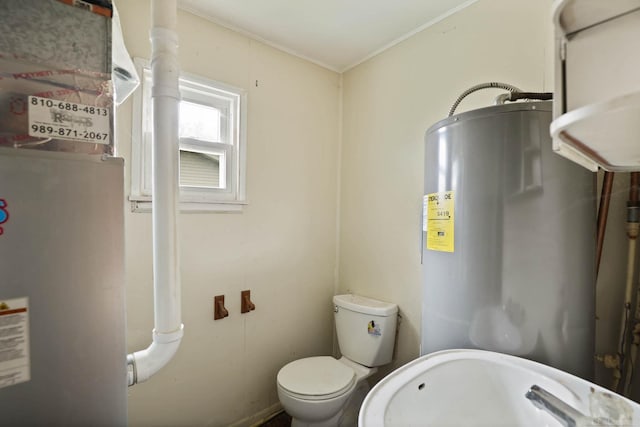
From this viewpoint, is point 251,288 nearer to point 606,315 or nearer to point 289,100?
point 289,100

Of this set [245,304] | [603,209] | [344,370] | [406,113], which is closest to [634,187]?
[603,209]

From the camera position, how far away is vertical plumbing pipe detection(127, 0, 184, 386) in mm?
877

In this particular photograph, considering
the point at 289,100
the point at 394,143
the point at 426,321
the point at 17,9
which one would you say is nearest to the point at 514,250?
the point at 426,321

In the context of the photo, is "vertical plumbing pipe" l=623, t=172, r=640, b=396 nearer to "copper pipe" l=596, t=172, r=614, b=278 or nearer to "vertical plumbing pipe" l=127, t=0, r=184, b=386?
"copper pipe" l=596, t=172, r=614, b=278

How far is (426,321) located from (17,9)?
1.40 m

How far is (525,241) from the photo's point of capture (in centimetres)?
85

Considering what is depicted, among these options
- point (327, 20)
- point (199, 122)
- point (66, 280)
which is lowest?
point (66, 280)

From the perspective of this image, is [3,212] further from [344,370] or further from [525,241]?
[344,370]

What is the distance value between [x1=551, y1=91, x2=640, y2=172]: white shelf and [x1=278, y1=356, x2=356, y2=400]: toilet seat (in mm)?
1393

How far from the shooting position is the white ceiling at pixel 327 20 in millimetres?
1417

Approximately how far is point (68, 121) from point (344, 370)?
→ 1.63 meters

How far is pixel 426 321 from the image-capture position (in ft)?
3.65

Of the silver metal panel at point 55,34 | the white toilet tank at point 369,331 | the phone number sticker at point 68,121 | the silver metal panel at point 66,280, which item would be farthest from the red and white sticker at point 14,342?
the white toilet tank at point 369,331

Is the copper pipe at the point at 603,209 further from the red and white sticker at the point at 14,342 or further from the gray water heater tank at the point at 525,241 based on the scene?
the red and white sticker at the point at 14,342
